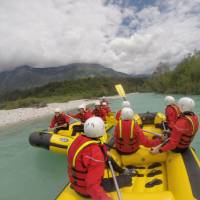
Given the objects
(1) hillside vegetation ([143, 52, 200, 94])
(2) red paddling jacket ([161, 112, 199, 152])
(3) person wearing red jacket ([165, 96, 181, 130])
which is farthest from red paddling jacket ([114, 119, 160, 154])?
(1) hillside vegetation ([143, 52, 200, 94])

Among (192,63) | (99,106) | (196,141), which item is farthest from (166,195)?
(192,63)

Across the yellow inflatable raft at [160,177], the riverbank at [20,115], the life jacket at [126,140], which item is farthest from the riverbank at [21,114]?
the yellow inflatable raft at [160,177]

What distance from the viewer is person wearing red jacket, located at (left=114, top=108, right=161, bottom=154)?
3.77 m

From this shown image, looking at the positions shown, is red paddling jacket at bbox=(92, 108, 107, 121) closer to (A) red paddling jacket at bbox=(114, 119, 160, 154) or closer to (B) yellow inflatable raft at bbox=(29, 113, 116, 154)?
(B) yellow inflatable raft at bbox=(29, 113, 116, 154)

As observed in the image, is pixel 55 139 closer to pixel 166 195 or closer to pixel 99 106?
pixel 99 106

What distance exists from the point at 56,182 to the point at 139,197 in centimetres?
306

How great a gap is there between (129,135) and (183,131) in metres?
0.86

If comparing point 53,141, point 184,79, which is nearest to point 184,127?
point 53,141

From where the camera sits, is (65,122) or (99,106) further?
(99,106)

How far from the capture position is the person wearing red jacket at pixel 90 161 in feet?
7.21

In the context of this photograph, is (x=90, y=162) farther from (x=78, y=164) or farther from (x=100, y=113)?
(x=100, y=113)

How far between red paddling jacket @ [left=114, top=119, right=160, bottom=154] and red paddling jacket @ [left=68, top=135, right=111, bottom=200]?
4.83 ft

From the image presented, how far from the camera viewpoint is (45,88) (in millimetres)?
68562

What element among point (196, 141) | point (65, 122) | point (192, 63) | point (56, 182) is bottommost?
point (56, 182)
